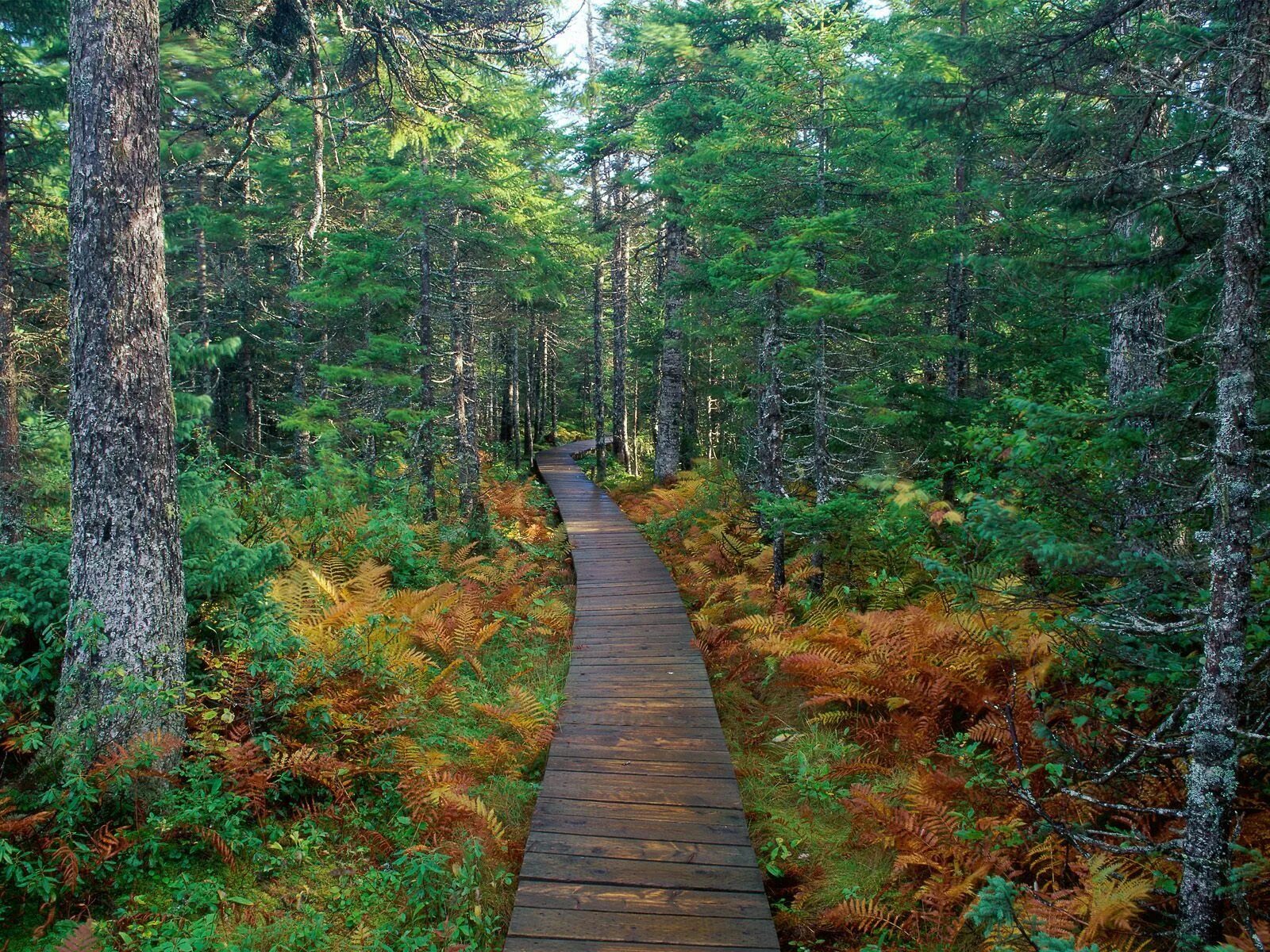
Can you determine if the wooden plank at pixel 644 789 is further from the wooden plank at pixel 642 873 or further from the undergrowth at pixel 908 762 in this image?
the wooden plank at pixel 642 873

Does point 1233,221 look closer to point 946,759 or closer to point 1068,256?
point 1068,256

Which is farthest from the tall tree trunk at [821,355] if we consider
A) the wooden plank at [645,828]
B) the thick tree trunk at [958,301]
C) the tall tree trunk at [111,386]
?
the tall tree trunk at [111,386]

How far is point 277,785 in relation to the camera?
5.61m

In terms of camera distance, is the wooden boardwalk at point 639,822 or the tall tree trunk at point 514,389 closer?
the wooden boardwalk at point 639,822

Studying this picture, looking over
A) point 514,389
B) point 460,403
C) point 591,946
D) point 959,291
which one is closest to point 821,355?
point 959,291

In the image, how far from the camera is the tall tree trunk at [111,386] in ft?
17.7

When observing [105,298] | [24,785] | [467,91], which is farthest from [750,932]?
[467,91]

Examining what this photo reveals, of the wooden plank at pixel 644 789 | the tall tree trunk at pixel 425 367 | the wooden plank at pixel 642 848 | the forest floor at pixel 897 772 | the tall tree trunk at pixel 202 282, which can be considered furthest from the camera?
the tall tree trunk at pixel 202 282

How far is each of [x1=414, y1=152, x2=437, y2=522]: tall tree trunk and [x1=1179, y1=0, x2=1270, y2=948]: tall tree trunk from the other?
1284 centimetres

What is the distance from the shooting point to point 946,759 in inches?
240

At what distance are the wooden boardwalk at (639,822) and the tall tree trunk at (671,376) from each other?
1091 cm

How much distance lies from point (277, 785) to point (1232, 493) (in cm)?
667

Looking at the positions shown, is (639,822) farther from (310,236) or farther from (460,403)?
(460,403)

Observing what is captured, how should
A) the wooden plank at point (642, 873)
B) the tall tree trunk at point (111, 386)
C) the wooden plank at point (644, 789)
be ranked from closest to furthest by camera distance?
the wooden plank at point (642, 873), the tall tree trunk at point (111, 386), the wooden plank at point (644, 789)
